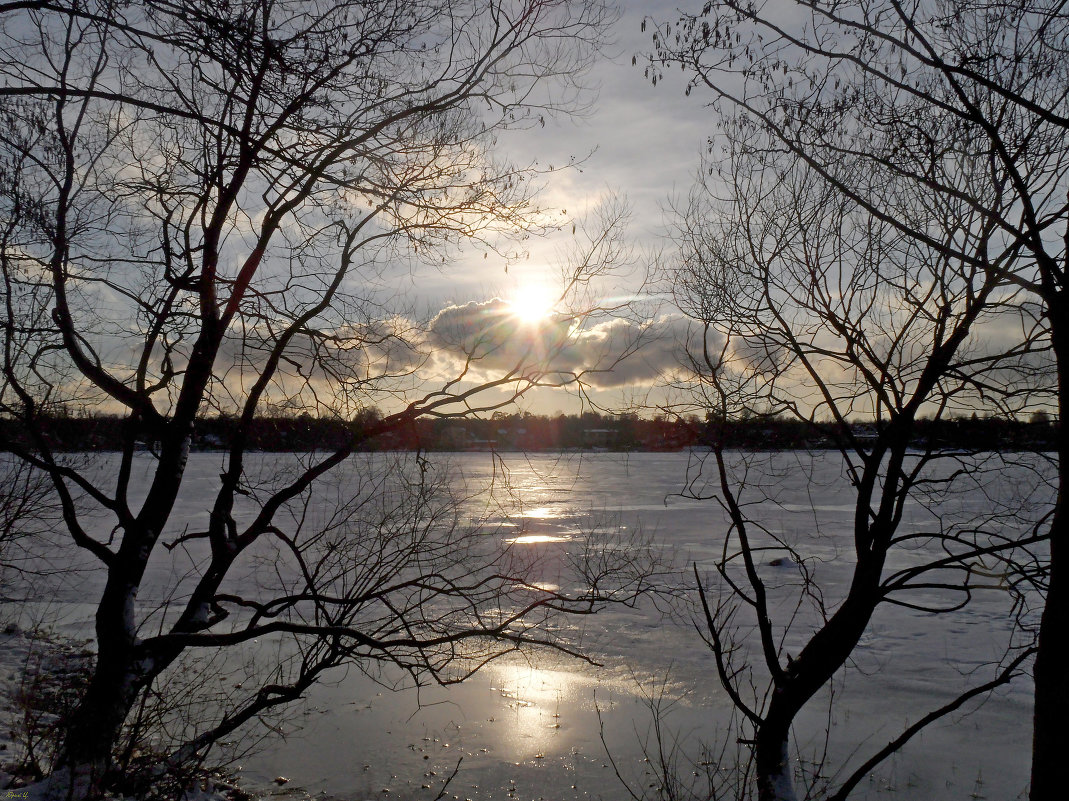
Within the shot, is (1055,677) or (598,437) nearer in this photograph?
(1055,677)

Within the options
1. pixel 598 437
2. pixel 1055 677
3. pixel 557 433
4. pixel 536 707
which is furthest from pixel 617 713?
pixel 1055 677

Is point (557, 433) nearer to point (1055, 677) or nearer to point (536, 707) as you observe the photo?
point (1055, 677)

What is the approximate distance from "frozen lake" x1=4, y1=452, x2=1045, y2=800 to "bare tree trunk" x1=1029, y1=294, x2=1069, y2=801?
2544mm

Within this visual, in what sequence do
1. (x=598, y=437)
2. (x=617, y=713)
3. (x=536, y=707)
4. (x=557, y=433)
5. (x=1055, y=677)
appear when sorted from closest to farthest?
(x=1055, y=677) < (x=557, y=433) < (x=598, y=437) < (x=617, y=713) < (x=536, y=707)

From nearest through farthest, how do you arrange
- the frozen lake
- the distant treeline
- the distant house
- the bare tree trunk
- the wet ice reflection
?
1. the bare tree trunk
2. the distant treeline
3. the distant house
4. the frozen lake
5. the wet ice reflection

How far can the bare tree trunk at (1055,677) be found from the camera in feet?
10.9

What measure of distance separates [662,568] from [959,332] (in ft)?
38.3

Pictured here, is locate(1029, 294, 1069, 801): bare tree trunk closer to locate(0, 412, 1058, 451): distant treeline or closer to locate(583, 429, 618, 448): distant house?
locate(0, 412, 1058, 451): distant treeline

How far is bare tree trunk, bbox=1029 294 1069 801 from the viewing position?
3.34 metres

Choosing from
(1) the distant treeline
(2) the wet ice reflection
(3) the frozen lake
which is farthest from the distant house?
(2) the wet ice reflection

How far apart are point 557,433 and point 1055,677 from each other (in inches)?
141

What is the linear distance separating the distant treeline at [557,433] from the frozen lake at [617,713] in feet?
0.73

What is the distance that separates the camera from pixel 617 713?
10156 millimetres

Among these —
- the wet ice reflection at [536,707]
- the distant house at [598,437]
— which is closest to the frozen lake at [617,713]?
the wet ice reflection at [536,707]
